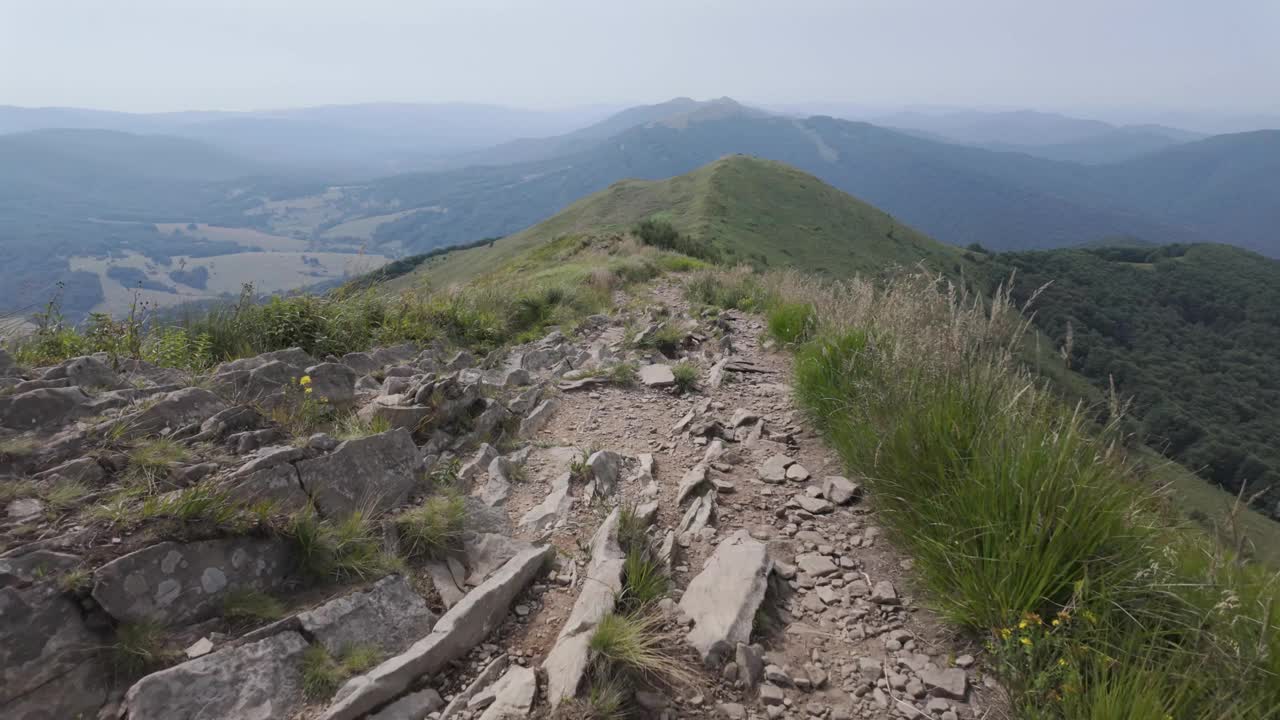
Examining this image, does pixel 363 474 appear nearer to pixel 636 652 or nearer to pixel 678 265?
pixel 636 652

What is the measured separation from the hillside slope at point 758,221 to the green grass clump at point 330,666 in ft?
209

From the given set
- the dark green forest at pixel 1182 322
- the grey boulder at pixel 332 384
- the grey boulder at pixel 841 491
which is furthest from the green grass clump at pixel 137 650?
the dark green forest at pixel 1182 322

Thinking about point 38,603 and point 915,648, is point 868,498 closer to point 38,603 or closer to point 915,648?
point 915,648

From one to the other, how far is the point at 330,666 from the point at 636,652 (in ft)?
4.76

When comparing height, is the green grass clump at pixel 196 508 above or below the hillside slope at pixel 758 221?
above

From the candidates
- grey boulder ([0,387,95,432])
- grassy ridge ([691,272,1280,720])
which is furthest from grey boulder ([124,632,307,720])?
grassy ridge ([691,272,1280,720])

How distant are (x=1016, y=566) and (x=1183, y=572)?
0.73m

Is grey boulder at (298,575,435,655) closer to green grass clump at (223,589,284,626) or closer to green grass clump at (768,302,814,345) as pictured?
green grass clump at (223,589,284,626)

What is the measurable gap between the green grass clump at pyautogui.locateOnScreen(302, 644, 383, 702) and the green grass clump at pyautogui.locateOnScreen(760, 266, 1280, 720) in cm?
288

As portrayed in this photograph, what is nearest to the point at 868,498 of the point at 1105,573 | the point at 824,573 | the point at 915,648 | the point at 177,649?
the point at 824,573

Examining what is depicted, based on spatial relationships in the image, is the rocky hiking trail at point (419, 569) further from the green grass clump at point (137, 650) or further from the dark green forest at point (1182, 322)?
the dark green forest at point (1182, 322)

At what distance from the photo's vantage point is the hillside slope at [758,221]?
75.2 m

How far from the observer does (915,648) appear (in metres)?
3.04

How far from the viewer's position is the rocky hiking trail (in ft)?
8.66
